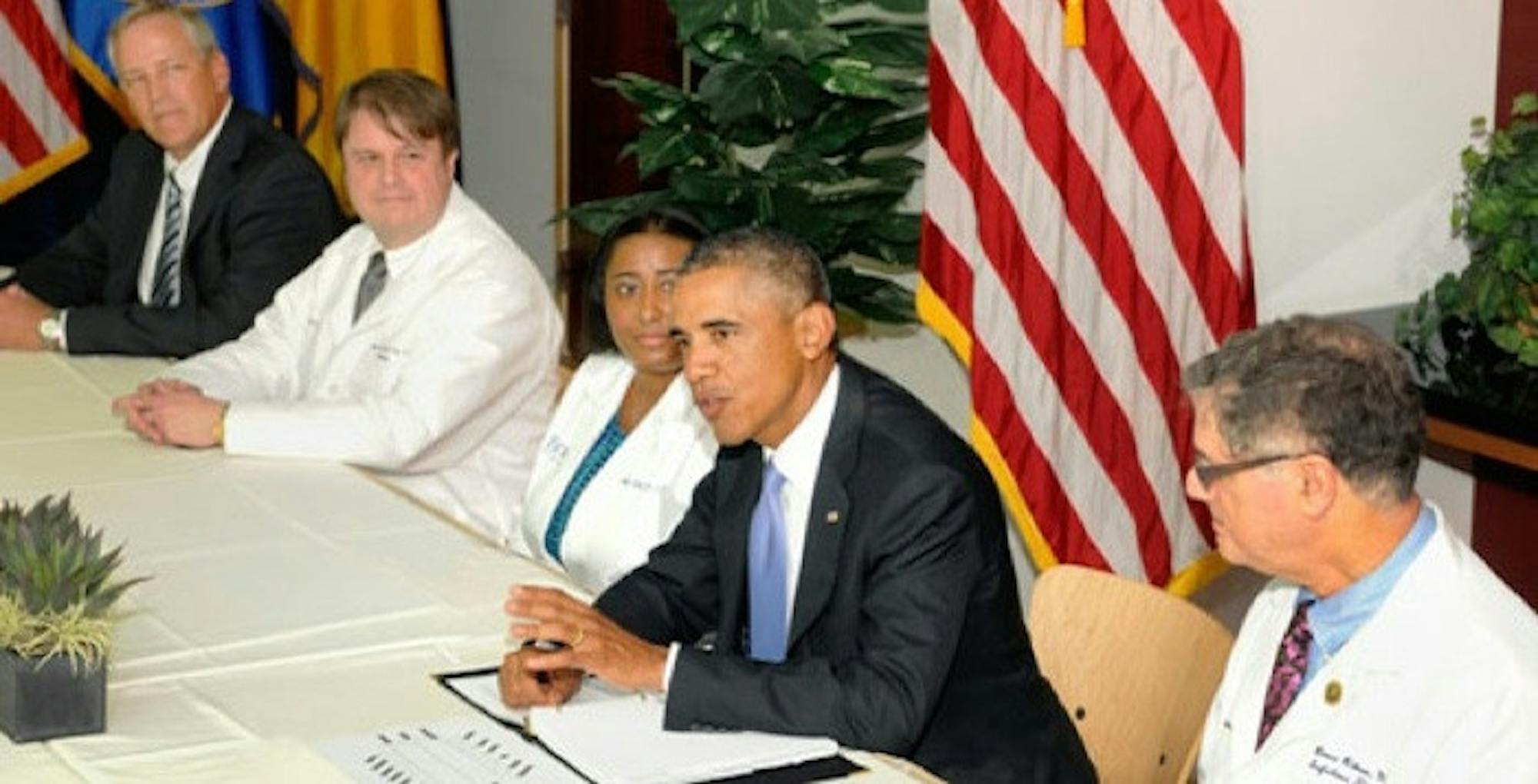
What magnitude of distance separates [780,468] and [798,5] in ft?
6.53

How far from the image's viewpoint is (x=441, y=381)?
4801 mm

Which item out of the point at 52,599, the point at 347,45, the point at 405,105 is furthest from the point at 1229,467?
the point at 347,45

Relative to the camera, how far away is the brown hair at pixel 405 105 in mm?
4883

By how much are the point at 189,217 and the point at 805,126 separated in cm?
134

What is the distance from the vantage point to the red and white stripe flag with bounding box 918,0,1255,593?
502 centimetres

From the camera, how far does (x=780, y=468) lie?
357 cm

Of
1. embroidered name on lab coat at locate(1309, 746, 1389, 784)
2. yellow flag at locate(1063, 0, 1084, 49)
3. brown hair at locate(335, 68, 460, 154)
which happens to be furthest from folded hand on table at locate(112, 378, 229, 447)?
embroidered name on lab coat at locate(1309, 746, 1389, 784)

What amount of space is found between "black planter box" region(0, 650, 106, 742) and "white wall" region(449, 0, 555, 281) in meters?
4.26

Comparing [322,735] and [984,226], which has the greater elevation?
[984,226]

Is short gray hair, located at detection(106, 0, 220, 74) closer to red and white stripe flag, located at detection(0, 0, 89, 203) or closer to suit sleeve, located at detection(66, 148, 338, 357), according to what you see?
suit sleeve, located at detection(66, 148, 338, 357)

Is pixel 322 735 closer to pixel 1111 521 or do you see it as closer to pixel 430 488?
pixel 430 488

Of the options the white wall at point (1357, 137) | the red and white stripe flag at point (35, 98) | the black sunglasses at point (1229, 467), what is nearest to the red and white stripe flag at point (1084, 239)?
the white wall at point (1357, 137)

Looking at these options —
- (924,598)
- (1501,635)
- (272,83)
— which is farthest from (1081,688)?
(272,83)

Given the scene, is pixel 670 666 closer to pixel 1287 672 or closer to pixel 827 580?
pixel 827 580
